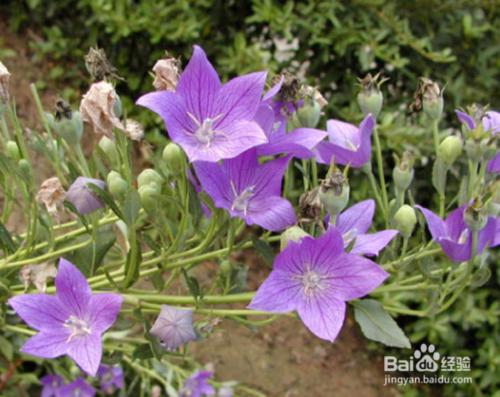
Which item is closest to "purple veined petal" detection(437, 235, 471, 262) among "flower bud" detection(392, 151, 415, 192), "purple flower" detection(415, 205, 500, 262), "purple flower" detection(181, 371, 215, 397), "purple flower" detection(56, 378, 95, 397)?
"purple flower" detection(415, 205, 500, 262)

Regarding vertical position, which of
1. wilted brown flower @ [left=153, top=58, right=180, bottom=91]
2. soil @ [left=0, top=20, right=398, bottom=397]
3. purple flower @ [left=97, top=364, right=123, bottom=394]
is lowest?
soil @ [left=0, top=20, right=398, bottom=397]

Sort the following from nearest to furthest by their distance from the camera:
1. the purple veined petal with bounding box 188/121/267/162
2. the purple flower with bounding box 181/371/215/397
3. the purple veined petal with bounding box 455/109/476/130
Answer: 1. the purple veined petal with bounding box 188/121/267/162
2. the purple veined petal with bounding box 455/109/476/130
3. the purple flower with bounding box 181/371/215/397

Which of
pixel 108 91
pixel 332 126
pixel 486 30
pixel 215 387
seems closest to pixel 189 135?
pixel 108 91

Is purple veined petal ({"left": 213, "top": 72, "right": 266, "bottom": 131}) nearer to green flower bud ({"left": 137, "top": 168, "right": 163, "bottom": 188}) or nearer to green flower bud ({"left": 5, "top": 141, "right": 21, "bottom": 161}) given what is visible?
green flower bud ({"left": 137, "top": 168, "right": 163, "bottom": 188})

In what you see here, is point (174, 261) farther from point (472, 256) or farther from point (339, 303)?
point (472, 256)

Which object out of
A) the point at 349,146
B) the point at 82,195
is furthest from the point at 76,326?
the point at 349,146

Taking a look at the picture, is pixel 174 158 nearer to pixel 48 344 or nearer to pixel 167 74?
pixel 167 74
